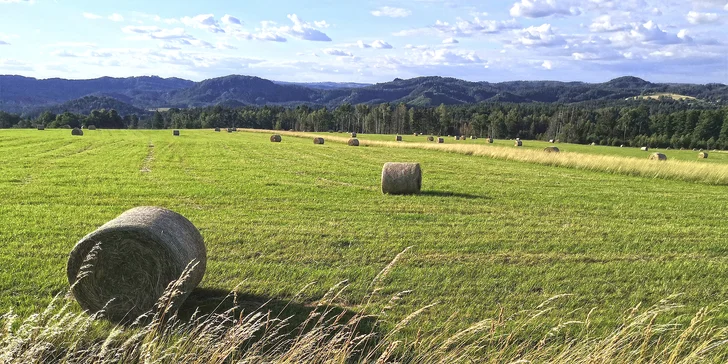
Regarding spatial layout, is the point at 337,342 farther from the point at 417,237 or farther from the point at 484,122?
the point at 484,122

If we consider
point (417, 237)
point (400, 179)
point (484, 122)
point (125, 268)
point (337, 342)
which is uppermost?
point (484, 122)

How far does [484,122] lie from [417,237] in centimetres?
13949

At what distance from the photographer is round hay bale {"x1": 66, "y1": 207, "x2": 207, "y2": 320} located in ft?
24.4

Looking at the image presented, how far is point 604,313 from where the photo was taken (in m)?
7.99

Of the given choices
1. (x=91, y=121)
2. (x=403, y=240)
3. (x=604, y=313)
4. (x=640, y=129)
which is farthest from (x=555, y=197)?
(x=91, y=121)

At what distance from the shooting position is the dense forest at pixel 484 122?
111m

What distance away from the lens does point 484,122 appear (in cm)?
14600

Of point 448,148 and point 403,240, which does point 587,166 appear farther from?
point 403,240

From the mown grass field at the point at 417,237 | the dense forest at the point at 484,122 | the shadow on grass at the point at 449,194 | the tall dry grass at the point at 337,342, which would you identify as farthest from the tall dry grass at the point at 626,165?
the dense forest at the point at 484,122

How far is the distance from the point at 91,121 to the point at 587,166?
140 metres

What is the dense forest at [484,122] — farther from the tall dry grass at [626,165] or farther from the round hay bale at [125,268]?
the round hay bale at [125,268]

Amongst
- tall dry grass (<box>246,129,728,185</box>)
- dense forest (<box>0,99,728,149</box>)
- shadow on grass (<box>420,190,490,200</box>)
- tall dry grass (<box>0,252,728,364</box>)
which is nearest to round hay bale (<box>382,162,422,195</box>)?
shadow on grass (<box>420,190,490,200</box>)

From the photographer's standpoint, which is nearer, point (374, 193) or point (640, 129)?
point (374, 193)

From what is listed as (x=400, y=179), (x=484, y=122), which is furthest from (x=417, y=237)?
(x=484, y=122)
